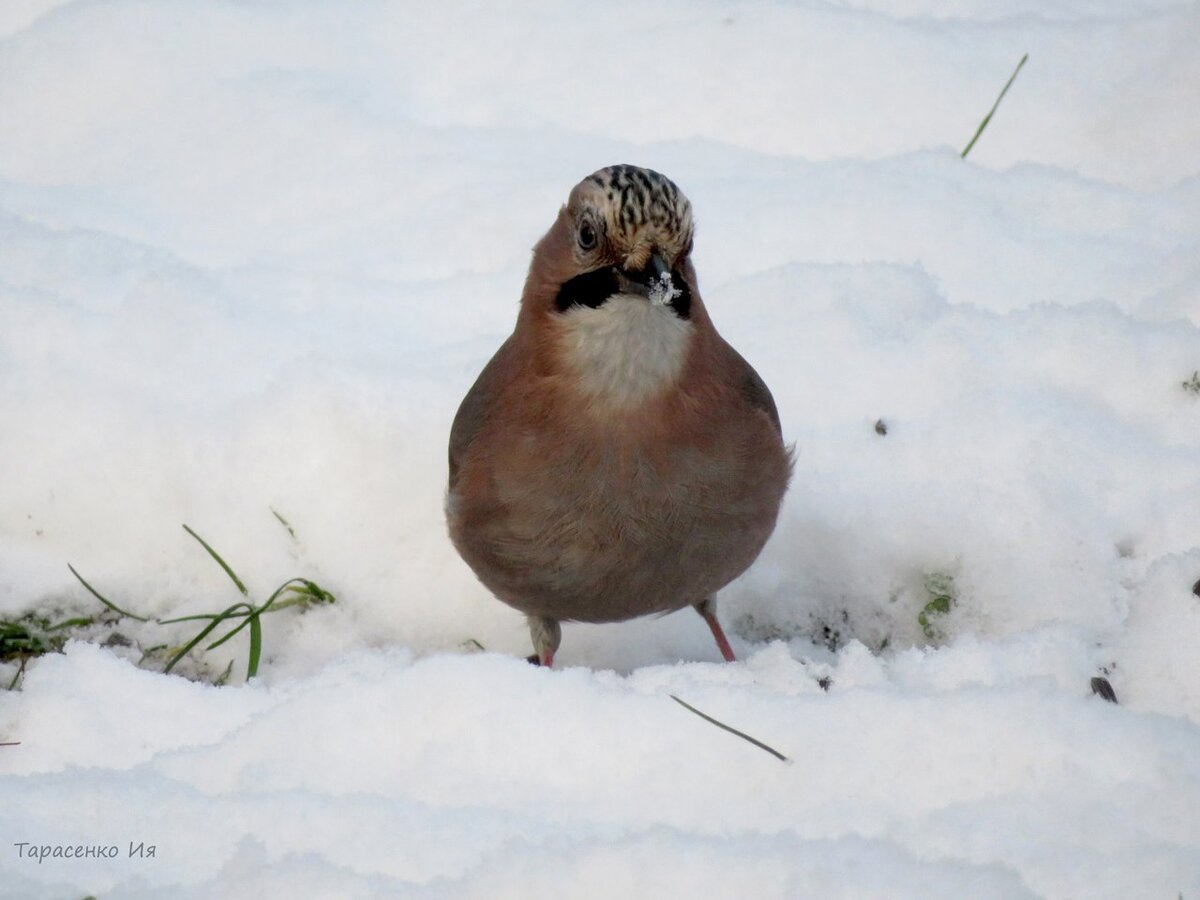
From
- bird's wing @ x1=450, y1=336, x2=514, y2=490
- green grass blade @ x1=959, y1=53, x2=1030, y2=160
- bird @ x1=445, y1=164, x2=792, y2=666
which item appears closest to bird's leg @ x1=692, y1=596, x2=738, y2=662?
bird @ x1=445, y1=164, x2=792, y2=666

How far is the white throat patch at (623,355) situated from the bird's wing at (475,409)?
33 centimetres

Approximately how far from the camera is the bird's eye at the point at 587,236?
9.73 feet

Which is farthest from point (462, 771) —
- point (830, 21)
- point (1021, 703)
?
point (830, 21)

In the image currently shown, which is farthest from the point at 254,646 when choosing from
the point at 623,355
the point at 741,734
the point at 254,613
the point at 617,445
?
the point at 741,734

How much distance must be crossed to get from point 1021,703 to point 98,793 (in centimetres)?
168

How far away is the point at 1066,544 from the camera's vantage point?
3395 millimetres

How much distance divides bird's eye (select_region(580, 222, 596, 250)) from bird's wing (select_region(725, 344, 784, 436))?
54 cm

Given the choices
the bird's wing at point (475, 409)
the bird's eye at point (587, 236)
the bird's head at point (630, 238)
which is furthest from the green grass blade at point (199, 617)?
the bird's eye at point (587, 236)

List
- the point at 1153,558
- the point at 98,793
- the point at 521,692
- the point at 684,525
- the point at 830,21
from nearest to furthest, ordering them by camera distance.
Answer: the point at 98,793
the point at 521,692
the point at 684,525
the point at 1153,558
the point at 830,21

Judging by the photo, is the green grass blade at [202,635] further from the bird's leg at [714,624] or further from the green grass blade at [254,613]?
the bird's leg at [714,624]

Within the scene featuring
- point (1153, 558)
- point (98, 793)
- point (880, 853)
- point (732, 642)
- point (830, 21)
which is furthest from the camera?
point (830, 21)

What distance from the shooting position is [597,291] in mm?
3014

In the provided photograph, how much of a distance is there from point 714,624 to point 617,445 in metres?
0.72

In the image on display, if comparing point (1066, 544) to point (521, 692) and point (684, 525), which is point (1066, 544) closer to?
point (684, 525)
